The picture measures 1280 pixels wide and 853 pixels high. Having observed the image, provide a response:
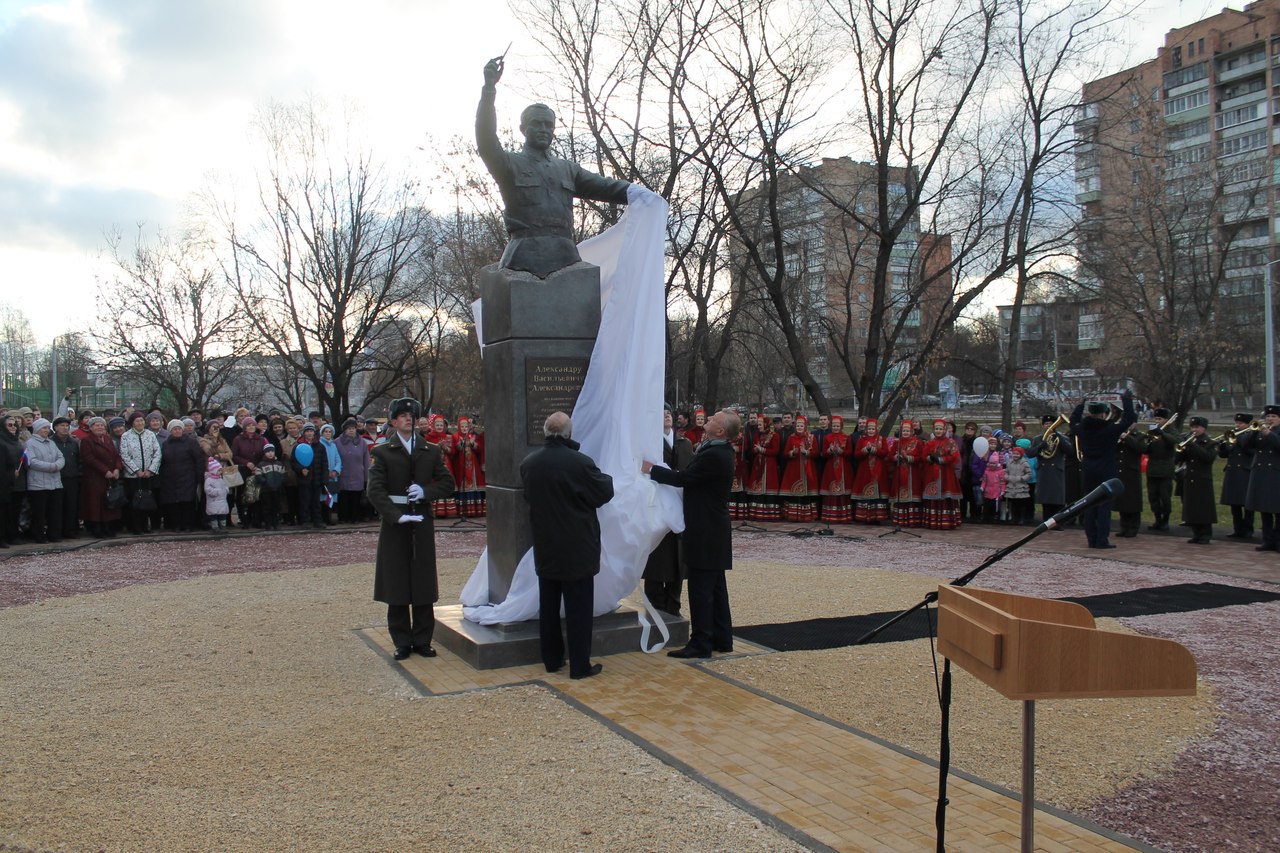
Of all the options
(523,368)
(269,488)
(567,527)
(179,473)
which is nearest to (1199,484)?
(523,368)

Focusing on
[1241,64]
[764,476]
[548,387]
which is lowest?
[764,476]

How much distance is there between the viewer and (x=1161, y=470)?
14633 mm

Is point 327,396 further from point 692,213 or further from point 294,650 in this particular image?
point 294,650

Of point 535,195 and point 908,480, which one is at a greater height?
point 535,195

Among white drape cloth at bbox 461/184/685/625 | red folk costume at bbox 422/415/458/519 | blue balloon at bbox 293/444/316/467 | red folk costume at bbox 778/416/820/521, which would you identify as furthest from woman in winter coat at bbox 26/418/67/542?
red folk costume at bbox 778/416/820/521

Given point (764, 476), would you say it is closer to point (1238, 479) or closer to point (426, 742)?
point (1238, 479)

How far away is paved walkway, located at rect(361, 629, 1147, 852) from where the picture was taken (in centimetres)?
396

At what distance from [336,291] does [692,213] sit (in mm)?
10612

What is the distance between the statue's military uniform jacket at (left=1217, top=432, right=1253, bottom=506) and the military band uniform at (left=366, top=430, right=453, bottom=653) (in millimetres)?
11746

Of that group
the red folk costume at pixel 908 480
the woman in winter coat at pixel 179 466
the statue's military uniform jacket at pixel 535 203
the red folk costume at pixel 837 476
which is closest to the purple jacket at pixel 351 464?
the woman in winter coat at pixel 179 466

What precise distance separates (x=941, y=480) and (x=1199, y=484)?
3599mm

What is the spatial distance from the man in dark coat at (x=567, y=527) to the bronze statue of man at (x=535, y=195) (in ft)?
5.44

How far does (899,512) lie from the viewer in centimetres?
1561

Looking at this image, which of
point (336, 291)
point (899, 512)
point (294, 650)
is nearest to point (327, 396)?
point (336, 291)
